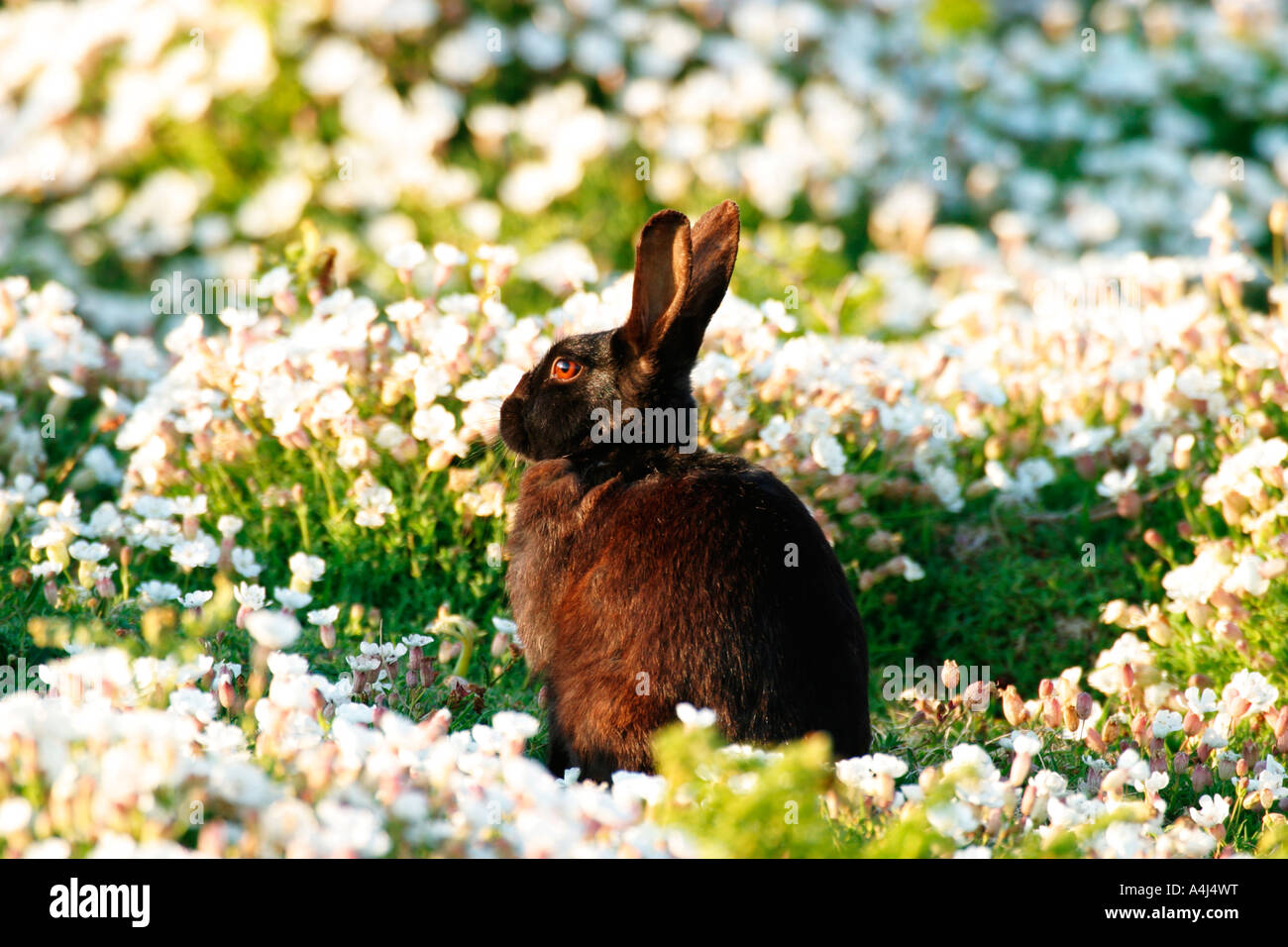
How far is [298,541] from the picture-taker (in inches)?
191

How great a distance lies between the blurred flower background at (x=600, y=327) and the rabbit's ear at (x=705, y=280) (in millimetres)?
824

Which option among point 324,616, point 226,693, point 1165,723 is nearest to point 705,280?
point 324,616

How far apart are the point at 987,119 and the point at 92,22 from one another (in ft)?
19.2

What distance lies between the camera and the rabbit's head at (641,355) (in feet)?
12.7

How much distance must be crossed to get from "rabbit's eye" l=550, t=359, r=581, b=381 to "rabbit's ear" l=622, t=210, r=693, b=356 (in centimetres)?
20

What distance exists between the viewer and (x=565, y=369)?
4156mm

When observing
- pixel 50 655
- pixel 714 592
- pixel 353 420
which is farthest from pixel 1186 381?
pixel 50 655

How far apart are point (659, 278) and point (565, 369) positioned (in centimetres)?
42

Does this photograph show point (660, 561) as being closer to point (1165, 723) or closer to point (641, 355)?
point (641, 355)

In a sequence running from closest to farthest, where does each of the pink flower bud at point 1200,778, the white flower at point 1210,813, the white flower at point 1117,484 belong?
1. the white flower at point 1210,813
2. the pink flower bud at point 1200,778
3. the white flower at point 1117,484

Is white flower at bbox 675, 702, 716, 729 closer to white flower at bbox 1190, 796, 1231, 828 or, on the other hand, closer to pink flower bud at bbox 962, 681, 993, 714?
white flower at bbox 1190, 796, 1231, 828

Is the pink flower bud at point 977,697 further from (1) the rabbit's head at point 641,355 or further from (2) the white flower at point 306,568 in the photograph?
(2) the white flower at point 306,568

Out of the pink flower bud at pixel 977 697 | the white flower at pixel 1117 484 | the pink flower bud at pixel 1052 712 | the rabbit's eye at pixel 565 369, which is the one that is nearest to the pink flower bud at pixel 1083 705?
the pink flower bud at pixel 1052 712

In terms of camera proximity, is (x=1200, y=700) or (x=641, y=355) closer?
(x=641, y=355)
